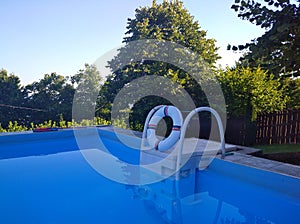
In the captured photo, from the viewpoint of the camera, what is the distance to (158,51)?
31.2 feet

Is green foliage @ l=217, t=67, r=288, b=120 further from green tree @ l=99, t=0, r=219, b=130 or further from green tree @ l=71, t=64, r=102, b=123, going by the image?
green tree @ l=71, t=64, r=102, b=123

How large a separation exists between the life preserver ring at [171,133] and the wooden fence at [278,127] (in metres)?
4.35

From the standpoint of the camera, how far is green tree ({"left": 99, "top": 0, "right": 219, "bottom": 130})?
361 inches

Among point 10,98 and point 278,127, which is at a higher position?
point 10,98

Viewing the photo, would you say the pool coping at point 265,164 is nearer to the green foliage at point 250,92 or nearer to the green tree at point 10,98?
the green foliage at point 250,92

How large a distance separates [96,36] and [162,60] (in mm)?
3714

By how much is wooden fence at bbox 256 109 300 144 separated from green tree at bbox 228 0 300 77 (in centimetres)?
287

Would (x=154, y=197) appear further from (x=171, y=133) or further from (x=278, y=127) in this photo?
(x=278, y=127)

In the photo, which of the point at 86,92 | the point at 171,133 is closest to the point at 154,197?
the point at 171,133

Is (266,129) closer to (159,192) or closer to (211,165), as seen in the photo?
(211,165)

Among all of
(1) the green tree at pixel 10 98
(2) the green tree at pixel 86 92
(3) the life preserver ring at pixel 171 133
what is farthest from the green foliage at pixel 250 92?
(1) the green tree at pixel 10 98

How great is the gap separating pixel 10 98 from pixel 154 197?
668 inches

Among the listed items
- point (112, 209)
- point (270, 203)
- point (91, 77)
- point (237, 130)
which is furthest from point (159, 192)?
point (91, 77)

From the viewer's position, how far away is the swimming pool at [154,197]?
Result: 128 inches
